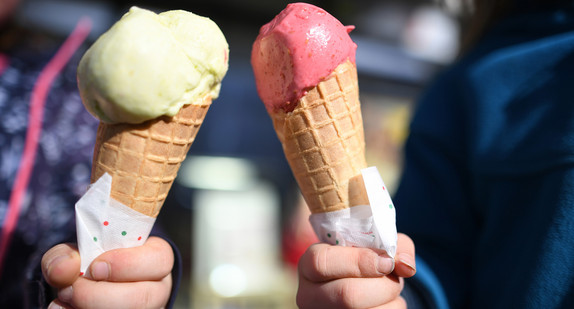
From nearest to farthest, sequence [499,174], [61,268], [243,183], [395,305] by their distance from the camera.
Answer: [61,268], [395,305], [499,174], [243,183]

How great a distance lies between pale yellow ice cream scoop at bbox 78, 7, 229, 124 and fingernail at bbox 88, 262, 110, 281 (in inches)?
11.4

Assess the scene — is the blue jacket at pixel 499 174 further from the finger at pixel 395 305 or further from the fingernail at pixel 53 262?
the fingernail at pixel 53 262

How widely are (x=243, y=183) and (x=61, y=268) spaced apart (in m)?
2.91

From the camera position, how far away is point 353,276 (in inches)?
31.1

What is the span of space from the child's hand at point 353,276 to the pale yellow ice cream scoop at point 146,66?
44 cm

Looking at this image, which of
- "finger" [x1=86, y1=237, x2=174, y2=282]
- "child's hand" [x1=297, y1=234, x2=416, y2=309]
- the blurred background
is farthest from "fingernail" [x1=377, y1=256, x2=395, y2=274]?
the blurred background

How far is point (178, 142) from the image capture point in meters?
0.85

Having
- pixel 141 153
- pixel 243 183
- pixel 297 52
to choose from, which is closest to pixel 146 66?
pixel 141 153

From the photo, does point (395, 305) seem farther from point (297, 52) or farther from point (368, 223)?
point (297, 52)

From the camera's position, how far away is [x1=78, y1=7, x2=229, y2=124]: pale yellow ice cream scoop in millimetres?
734

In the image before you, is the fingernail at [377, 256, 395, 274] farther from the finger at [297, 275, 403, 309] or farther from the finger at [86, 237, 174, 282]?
the finger at [86, 237, 174, 282]

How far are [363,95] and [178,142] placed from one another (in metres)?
3.35

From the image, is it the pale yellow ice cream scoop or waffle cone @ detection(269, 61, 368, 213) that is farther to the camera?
waffle cone @ detection(269, 61, 368, 213)

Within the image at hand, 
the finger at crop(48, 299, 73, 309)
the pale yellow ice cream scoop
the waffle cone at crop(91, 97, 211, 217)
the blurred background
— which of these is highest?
the pale yellow ice cream scoop
